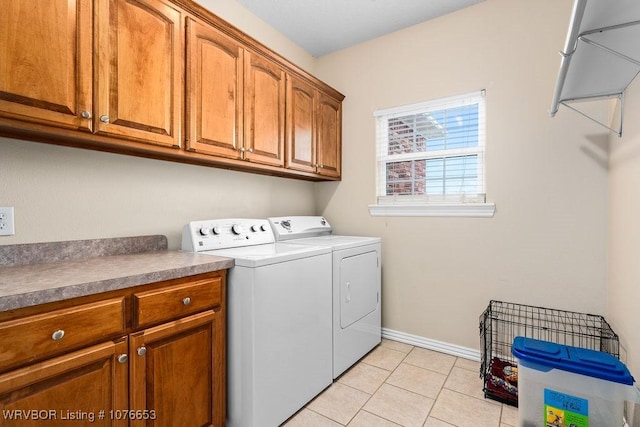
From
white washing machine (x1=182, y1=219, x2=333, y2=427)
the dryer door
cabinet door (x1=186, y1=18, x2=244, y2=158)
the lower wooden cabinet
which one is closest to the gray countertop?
the lower wooden cabinet

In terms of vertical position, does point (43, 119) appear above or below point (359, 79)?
below

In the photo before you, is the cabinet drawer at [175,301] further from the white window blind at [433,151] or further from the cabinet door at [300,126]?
the white window blind at [433,151]

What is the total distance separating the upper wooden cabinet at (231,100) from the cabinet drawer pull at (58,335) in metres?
1.01

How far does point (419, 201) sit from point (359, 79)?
1.25m

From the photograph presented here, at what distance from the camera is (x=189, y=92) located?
167 cm

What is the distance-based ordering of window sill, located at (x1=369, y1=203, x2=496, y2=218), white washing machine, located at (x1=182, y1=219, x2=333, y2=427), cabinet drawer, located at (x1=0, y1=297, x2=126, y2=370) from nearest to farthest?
1. cabinet drawer, located at (x1=0, y1=297, x2=126, y2=370)
2. white washing machine, located at (x1=182, y1=219, x2=333, y2=427)
3. window sill, located at (x1=369, y1=203, x2=496, y2=218)

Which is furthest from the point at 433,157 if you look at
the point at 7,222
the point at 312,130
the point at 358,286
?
the point at 7,222

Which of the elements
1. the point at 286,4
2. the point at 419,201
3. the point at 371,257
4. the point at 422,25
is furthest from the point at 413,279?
the point at 286,4

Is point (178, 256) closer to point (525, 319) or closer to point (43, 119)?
point (43, 119)

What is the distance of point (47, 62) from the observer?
1.21m

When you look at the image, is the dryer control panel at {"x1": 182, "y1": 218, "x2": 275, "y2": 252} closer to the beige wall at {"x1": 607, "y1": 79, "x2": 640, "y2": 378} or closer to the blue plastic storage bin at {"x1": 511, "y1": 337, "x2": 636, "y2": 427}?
the blue plastic storage bin at {"x1": 511, "y1": 337, "x2": 636, "y2": 427}

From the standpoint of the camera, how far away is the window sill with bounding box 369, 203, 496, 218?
2311mm

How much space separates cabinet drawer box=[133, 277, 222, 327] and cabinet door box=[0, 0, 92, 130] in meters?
0.76

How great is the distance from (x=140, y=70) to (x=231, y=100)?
52 centimetres
